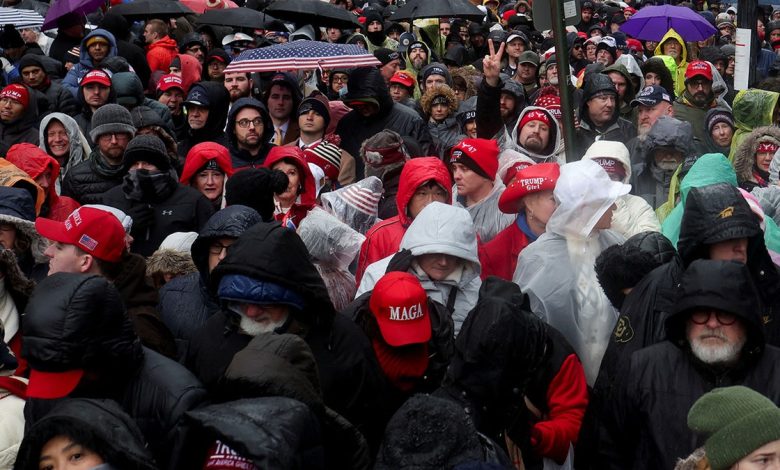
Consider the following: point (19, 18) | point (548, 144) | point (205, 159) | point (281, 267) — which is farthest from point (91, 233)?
point (19, 18)

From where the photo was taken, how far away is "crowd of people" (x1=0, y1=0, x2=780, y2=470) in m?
3.81

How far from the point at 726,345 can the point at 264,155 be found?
532 cm

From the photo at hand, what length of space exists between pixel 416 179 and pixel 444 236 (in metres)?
1.21

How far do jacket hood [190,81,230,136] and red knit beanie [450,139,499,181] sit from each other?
3541 millimetres

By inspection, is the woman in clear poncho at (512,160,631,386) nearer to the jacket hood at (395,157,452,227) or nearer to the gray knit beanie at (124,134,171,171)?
the jacket hood at (395,157,452,227)

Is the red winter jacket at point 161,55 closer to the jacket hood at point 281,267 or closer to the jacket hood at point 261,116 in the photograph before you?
the jacket hood at point 261,116

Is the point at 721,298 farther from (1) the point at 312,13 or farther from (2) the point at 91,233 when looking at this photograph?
(1) the point at 312,13

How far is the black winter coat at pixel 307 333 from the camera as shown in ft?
15.8

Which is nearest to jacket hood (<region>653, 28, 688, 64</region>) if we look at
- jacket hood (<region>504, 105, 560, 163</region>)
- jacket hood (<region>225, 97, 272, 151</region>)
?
jacket hood (<region>504, 105, 560, 163</region>)

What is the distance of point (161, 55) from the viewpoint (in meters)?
14.5

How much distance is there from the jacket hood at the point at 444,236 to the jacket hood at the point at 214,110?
482 cm

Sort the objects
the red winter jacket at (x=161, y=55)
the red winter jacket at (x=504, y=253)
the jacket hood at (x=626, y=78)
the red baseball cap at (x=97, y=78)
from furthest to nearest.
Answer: the red winter jacket at (x=161, y=55)
the jacket hood at (x=626, y=78)
the red baseball cap at (x=97, y=78)
the red winter jacket at (x=504, y=253)

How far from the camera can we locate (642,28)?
17688 mm

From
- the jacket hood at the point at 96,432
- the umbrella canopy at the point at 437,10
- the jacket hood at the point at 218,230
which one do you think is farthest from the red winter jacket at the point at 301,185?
the umbrella canopy at the point at 437,10
